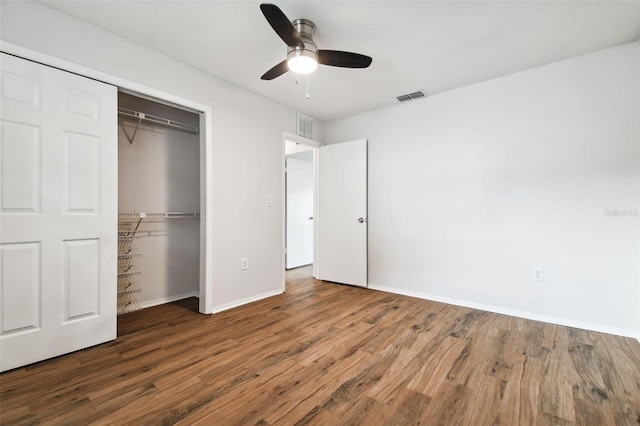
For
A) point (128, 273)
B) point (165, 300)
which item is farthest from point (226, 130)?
point (165, 300)

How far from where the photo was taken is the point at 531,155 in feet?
9.09

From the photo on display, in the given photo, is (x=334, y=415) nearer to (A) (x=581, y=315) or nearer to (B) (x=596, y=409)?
(B) (x=596, y=409)

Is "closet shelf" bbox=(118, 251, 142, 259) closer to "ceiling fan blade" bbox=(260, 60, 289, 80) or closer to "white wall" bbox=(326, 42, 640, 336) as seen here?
"ceiling fan blade" bbox=(260, 60, 289, 80)

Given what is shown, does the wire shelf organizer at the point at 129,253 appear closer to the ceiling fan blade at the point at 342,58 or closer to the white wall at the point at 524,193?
the ceiling fan blade at the point at 342,58

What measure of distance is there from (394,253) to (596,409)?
2.29 metres

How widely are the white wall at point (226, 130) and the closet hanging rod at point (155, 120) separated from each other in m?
0.47

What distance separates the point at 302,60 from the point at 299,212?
3508 millimetres

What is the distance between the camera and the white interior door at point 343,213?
3.91m

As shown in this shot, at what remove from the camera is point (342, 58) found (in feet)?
6.96

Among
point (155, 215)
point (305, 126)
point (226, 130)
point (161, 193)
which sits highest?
point (305, 126)

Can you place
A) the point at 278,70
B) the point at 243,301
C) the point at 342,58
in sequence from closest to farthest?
the point at 342,58
the point at 278,70
the point at 243,301

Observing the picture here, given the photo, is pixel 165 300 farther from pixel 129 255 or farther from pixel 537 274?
pixel 537 274

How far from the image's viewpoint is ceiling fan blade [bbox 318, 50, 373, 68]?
207 centimetres

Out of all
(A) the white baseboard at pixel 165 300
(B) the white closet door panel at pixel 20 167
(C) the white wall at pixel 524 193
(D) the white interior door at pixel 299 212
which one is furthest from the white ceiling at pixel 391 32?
(A) the white baseboard at pixel 165 300
